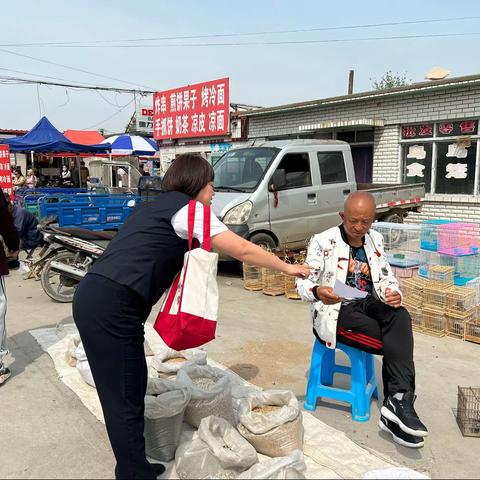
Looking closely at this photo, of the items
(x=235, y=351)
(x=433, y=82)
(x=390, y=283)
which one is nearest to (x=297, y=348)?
(x=235, y=351)

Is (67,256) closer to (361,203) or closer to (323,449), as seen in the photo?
(361,203)

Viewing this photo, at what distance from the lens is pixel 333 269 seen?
3277 mm

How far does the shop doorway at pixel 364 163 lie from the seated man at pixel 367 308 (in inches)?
379

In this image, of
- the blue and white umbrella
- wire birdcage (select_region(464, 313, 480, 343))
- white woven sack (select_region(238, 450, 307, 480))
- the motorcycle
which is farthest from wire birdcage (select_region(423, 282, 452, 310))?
the blue and white umbrella

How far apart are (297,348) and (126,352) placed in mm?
2690

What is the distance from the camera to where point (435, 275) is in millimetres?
5191

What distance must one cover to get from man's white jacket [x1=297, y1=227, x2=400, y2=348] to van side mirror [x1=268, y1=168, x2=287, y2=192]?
165 inches

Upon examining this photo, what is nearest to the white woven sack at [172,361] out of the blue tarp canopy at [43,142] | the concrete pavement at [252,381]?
the concrete pavement at [252,381]

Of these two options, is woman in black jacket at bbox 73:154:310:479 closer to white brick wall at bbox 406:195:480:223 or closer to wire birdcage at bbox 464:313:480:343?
wire birdcage at bbox 464:313:480:343

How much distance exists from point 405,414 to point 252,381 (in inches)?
55.0

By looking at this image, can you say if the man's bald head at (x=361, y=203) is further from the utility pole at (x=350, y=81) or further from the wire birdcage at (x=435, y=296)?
the utility pole at (x=350, y=81)

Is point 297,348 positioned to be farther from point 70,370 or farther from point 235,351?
point 70,370

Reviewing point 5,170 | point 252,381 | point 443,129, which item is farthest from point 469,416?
point 5,170

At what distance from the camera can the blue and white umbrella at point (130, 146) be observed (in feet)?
50.1
